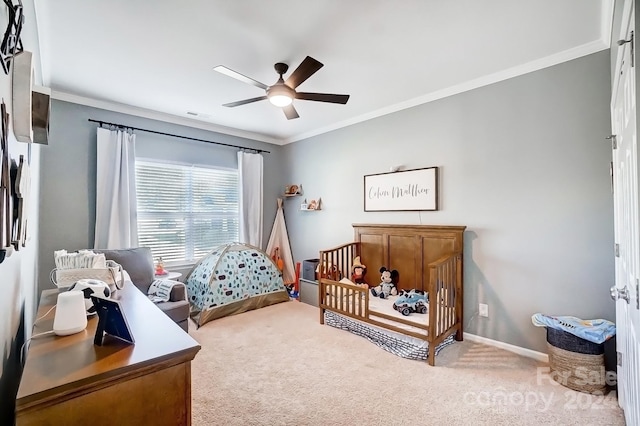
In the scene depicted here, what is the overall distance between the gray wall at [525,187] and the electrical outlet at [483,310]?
0.04 m

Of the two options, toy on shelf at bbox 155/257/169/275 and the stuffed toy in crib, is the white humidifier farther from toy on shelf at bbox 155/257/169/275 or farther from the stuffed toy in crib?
toy on shelf at bbox 155/257/169/275

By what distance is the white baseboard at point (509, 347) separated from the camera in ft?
8.52

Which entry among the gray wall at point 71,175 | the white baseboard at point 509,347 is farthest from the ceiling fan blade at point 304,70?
the white baseboard at point 509,347

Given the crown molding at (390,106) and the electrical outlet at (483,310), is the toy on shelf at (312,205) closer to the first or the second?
the crown molding at (390,106)

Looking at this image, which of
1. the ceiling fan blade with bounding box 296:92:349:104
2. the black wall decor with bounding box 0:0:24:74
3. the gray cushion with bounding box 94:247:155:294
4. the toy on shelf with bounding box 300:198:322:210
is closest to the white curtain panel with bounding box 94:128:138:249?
the gray cushion with bounding box 94:247:155:294

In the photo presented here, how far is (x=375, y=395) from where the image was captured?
212 cm

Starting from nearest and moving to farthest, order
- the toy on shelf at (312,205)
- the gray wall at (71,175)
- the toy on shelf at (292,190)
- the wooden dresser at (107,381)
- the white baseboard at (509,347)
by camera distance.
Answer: the wooden dresser at (107,381), the white baseboard at (509,347), the gray wall at (71,175), the toy on shelf at (312,205), the toy on shelf at (292,190)

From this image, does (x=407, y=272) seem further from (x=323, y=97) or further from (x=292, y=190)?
(x=292, y=190)

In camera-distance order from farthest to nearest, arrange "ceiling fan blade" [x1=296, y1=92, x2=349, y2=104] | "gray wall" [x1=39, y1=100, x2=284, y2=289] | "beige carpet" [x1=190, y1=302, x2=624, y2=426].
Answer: "gray wall" [x1=39, y1=100, x2=284, y2=289]
"ceiling fan blade" [x1=296, y1=92, x2=349, y2=104]
"beige carpet" [x1=190, y1=302, x2=624, y2=426]

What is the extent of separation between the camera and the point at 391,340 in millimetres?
2852

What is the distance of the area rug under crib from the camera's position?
104 inches

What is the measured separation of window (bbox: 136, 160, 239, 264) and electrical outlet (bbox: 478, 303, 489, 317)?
11.0 ft

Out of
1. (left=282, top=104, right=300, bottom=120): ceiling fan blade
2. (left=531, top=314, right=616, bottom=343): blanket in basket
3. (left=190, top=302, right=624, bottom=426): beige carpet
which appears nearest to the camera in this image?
(left=190, top=302, right=624, bottom=426): beige carpet

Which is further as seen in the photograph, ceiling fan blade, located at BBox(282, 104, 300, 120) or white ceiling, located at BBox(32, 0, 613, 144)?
ceiling fan blade, located at BBox(282, 104, 300, 120)
